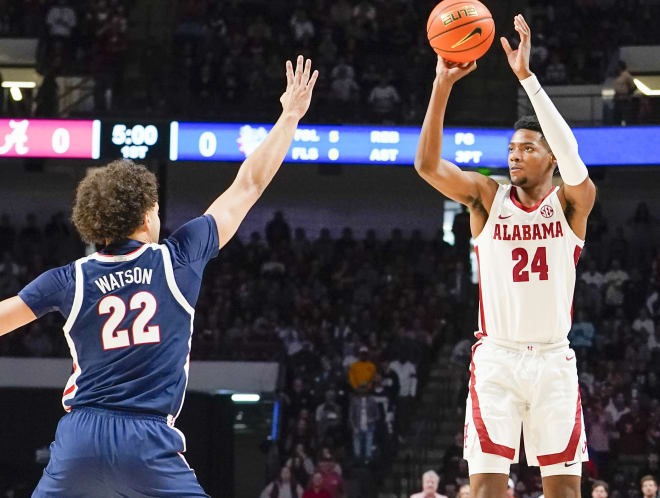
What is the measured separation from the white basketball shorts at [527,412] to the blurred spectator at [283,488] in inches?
389

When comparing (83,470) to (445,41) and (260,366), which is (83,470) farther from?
(260,366)

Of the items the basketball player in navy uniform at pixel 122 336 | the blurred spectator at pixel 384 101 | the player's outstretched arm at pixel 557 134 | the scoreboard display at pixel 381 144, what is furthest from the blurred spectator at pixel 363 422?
the basketball player in navy uniform at pixel 122 336

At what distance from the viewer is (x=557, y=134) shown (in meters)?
5.46

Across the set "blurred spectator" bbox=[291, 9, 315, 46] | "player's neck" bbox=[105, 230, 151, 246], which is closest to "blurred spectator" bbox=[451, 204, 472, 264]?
"blurred spectator" bbox=[291, 9, 315, 46]

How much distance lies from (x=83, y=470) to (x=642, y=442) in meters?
13.3

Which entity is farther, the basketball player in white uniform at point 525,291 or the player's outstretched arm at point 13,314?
the basketball player in white uniform at point 525,291

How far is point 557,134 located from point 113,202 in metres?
2.32

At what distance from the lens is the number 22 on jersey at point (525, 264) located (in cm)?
565

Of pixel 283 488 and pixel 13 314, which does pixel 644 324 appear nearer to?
pixel 283 488

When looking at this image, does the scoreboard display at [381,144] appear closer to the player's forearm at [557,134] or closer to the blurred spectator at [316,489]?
the blurred spectator at [316,489]

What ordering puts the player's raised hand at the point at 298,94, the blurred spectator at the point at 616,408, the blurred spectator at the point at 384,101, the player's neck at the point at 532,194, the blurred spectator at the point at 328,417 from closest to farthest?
the player's raised hand at the point at 298,94
the player's neck at the point at 532,194
the blurred spectator at the point at 616,408
the blurred spectator at the point at 328,417
the blurred spectator at the point at 384,101

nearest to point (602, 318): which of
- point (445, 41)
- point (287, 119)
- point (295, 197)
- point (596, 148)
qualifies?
point (596, 148)

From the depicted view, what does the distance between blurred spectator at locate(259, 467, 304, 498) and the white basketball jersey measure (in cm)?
987

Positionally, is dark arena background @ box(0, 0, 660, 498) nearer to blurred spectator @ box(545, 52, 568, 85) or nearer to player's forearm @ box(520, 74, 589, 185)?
blurred spectator @ box(545, 52, 568, 85)
